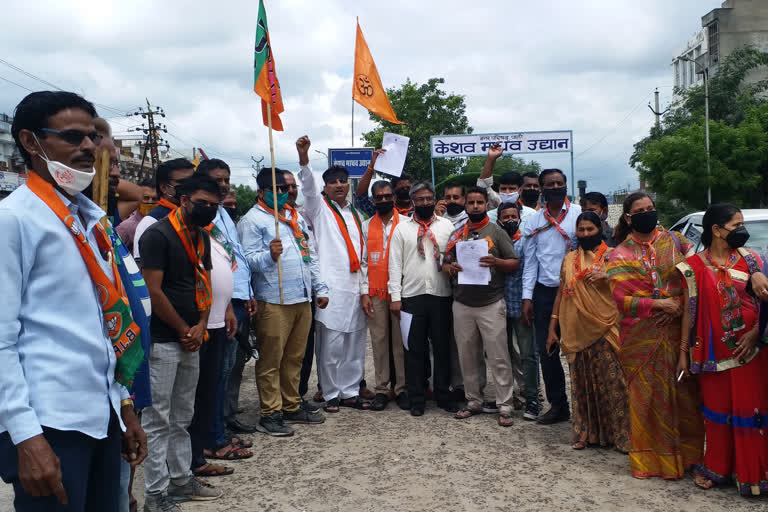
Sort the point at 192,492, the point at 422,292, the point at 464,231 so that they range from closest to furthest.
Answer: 1. the point at 192,492
2. the point at 464,231
3. the point at 422,292

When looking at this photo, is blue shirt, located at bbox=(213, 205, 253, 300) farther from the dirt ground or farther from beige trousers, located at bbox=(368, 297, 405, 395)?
beige trousers, located at bbox=(368, 297, 405, 395)

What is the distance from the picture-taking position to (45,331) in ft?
6.32

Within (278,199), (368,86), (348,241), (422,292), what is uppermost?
(368,86)

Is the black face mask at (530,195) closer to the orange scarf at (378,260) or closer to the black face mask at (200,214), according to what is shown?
the orange scarf at (378,260)

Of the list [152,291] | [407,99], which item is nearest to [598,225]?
[152,291]

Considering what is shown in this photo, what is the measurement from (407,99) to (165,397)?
32792mm

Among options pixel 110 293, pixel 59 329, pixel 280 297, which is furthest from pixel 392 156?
pixel 59 329

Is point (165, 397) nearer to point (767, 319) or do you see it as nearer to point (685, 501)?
point (685, 501)

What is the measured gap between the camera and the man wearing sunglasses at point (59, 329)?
6.05 ft

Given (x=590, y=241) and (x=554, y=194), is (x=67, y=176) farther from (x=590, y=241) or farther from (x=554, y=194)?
(x=554, y=194)

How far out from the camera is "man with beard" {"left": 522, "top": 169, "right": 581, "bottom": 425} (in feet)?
18.1

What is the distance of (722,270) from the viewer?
13.1ft

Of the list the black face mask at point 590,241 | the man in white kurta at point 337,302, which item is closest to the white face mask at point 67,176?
the black face mask at point 590,241

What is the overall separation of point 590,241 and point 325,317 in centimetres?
273
